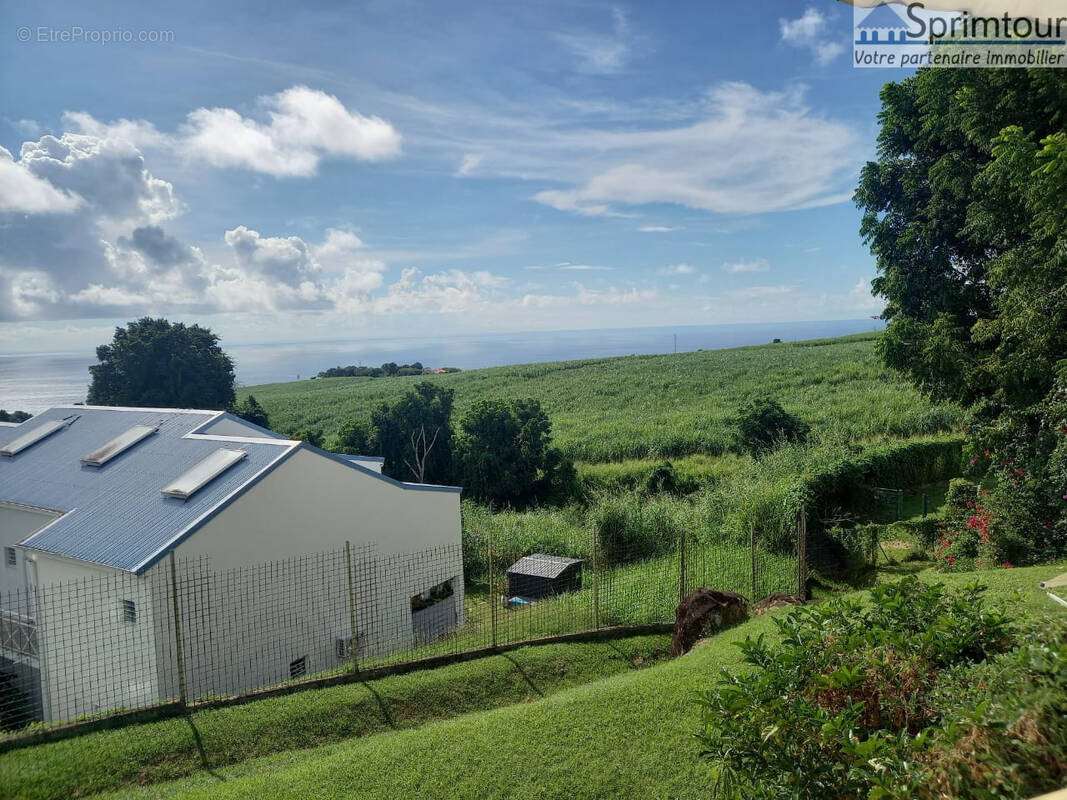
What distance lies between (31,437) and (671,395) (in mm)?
41428

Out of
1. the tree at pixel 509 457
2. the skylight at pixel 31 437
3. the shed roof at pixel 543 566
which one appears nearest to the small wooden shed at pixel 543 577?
the shed roof at pixel 543 566

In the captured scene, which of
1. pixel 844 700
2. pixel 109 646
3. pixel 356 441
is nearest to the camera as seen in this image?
pixel 844 700

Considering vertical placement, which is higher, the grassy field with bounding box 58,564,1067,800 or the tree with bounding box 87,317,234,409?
the tree with bounding box 87,317,234,409

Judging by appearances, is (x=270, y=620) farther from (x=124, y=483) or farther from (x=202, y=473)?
(x=124, y=483)

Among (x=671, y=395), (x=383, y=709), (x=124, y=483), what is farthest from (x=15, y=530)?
(x=671, y=395)

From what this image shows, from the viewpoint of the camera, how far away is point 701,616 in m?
10.0

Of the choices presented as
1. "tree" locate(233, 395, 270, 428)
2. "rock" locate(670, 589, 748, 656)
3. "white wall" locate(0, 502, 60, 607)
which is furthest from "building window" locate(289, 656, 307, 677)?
"tree" locate(233, 395, 270, 428)

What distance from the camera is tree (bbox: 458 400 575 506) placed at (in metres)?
28.2

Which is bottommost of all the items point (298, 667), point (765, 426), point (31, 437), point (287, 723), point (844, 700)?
point (298, 667)

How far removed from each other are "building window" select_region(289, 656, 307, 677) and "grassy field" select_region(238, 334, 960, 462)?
15.3 m

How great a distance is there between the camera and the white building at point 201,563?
383 inches

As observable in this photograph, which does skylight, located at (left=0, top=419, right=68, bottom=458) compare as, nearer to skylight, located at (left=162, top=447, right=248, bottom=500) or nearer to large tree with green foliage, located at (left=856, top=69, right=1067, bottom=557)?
skylight, located at (left=162, top=447, right=248, bottom=500)

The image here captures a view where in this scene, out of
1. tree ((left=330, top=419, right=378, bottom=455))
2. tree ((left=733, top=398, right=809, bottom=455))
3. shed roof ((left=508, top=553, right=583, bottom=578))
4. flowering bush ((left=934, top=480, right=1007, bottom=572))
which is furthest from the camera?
tree ((left=330, top=419, right=378, bottom=455))

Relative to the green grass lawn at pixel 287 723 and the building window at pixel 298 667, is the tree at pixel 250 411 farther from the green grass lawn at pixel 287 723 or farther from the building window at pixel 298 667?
the green grass lawn at pixel 287 723
